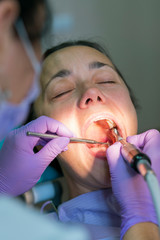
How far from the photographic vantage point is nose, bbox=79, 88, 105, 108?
137cm

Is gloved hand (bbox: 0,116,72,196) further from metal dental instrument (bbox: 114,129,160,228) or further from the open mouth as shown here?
metal dental instrument (bbox: 114,129,160,228)

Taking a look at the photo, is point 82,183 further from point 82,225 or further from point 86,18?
point 86,18

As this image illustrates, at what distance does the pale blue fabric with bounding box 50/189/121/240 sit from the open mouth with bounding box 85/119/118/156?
23 centimetres

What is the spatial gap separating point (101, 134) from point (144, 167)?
0.60 metres

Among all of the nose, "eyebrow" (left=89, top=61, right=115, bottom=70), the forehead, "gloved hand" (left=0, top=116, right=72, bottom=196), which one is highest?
the forehead

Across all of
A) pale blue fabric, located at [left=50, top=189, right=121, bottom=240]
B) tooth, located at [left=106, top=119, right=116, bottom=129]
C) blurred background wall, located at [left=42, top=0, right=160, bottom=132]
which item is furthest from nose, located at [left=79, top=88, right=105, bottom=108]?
blurred background wall, located at [left=42, top=0, right=160, bottom=132]

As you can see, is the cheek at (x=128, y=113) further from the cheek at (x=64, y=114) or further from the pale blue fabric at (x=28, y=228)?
the pale blue fabric at (x=28, y=228)

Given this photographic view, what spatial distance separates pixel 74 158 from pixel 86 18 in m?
1.04

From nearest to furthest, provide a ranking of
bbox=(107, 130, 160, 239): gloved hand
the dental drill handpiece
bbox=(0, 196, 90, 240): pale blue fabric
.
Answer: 1. bbox=(0, 196, 90, 240): pale blue fabric
2. the dental drill handpiece
3. bbox=(107, 130, 160, 239): gloved hand

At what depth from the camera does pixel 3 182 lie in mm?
1469

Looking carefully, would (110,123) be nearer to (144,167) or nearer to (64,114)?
(64,114)

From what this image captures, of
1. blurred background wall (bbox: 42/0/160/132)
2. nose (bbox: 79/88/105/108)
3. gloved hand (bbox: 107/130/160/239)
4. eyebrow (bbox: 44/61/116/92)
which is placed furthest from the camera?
blurred background wall (bbox: 42/0/160/132)

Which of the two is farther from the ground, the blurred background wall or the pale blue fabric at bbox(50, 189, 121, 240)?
the blurred background wall

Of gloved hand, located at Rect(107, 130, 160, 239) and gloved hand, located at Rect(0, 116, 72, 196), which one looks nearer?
gloved hand, located at Rect(107, 130, 160, 239)
